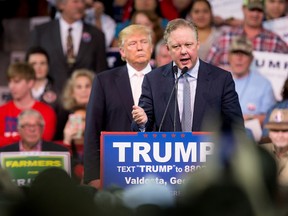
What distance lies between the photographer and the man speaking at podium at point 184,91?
4.32m

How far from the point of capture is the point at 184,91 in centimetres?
436

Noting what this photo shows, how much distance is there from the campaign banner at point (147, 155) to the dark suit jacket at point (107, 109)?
1.50 meters

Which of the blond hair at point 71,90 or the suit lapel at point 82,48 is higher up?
the suit lapel at point 82,48

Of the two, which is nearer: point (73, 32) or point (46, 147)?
point (46, 147)


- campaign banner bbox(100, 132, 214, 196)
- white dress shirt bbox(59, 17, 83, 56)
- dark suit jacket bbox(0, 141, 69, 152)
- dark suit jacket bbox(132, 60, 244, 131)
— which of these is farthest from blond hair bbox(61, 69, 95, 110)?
campaign banner bbox(100, 132, 214, 196)

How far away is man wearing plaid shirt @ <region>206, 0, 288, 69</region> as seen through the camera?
8469mm

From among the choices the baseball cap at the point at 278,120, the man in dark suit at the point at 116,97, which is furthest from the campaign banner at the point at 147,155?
the baseball cap at the point at 278,120

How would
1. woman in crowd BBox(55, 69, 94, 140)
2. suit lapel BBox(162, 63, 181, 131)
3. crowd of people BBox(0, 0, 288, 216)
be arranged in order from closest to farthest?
crowd of people BBox(0, 0, 288, 216) < suit lapel BBox(162, 63, 181, 131) < woman in crowd BBox(55, 69, 94, 140)

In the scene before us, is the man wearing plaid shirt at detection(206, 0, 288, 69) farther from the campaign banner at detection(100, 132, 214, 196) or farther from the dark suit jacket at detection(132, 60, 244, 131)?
the campaign banner at detection(100, 132, 214, 196)

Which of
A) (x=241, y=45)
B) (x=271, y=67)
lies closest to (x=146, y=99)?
(x=241, y=45)

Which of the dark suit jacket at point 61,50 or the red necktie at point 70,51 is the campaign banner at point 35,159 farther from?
the red necktie at point 70,51

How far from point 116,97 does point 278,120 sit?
7.28ft

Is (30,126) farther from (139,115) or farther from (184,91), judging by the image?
→ (139,115)

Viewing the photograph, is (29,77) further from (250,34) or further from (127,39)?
(127,39)
